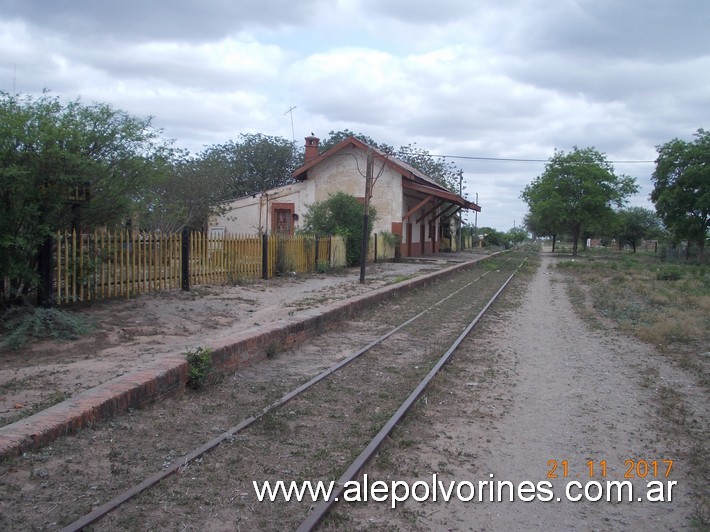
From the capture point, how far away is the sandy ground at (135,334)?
5.76 metres

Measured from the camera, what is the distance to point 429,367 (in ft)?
25.3

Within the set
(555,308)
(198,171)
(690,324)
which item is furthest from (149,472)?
(198,171)

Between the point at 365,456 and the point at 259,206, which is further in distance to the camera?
the point at 259,206

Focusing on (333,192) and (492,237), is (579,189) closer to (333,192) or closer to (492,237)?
(333,192)

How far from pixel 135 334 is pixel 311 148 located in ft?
85.7

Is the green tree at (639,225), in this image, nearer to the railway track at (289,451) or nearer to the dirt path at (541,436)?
the dirt path at (541,436)

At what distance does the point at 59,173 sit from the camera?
8.38 m

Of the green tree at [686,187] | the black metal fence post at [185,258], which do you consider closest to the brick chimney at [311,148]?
the black metal fence post at [185,258]

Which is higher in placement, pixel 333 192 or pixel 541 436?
pixel 333 192

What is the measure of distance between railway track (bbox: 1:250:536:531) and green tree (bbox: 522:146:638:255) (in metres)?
42.9

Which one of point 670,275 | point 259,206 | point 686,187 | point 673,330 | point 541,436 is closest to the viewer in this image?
point 541,436

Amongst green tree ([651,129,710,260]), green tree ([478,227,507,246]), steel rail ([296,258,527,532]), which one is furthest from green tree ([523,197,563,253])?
steel rail ([296,258,527,532])

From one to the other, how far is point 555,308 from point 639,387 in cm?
804

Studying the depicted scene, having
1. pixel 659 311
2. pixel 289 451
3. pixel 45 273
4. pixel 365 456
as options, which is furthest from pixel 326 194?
pixel 365 456
